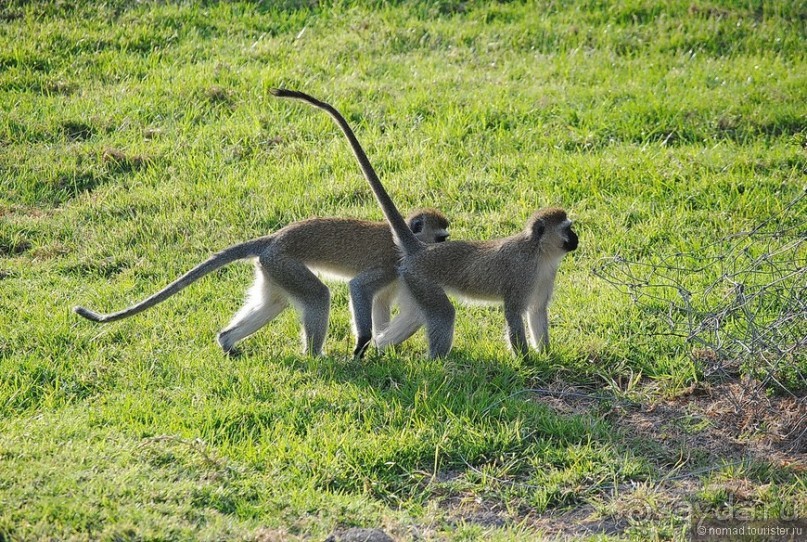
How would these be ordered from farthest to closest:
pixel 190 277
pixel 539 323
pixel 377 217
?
pixel 377 217, pixel 539 323, pixel 190 277

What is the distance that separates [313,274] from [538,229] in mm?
1657

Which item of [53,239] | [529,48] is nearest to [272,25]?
[529,48]

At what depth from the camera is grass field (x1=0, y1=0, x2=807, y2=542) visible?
601 centimetres

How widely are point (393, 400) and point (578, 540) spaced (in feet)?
5.64

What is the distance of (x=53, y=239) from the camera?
984cm

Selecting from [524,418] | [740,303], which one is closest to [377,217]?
[524,418]

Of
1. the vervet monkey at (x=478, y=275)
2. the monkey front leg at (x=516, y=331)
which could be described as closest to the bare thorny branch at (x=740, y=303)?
the vervet monkey at (x=478, y=275)

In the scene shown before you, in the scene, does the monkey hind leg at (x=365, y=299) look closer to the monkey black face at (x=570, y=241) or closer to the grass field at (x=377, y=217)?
the grass field at (x=377, y=217)

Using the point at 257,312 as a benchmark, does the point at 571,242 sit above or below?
→ above

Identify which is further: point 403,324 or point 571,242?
point 403,324

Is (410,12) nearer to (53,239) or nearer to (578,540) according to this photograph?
(53,239)

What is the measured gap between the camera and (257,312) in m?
7.93

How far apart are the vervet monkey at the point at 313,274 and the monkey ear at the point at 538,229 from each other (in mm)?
950

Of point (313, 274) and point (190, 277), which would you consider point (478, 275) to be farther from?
point (190, 277)
